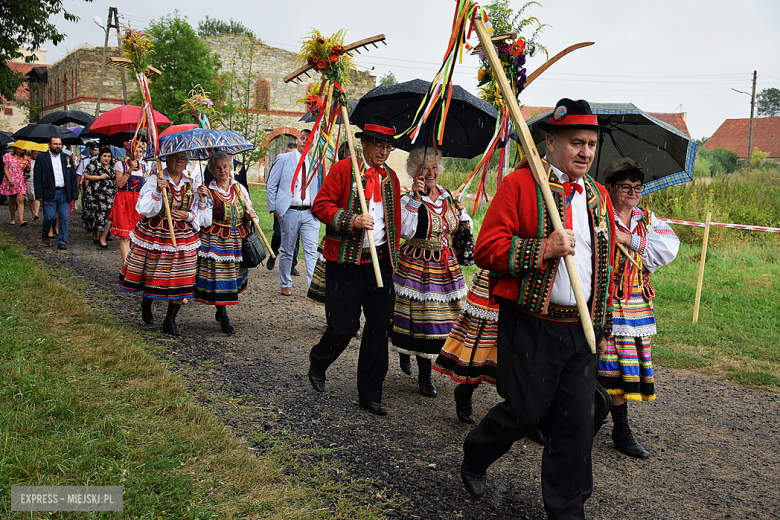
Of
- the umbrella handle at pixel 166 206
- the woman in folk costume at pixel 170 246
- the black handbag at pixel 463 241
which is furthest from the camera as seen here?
the woman in folk costume at pixel 170 246

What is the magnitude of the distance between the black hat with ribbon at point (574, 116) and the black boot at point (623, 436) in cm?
214

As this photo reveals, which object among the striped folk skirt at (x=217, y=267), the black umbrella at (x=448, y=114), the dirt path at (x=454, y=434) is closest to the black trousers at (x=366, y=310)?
the dirt path at (x=454, y=434)

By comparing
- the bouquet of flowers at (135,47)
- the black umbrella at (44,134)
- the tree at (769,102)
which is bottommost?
the black umbrella at (44,134)

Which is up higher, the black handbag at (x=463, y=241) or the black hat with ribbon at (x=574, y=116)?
the black hat with ribbon at (x=574, y=116)

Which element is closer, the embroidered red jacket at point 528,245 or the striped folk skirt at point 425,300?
the embroidered red jacket at point 528,245

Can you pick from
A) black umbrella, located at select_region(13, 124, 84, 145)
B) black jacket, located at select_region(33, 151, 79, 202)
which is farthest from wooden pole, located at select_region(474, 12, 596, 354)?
black umbrella, located at select_region(13, 124, 84, 145)

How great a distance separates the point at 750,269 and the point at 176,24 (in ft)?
80.0

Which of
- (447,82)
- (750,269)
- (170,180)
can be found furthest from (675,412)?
(750,269)

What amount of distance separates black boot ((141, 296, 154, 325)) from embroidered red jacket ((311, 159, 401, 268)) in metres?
2.81

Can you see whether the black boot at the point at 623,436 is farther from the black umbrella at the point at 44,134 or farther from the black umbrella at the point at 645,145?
the black umbrella at the point at 44,134

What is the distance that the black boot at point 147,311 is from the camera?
6559 millimetres

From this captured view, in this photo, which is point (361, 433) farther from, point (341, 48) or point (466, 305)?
point (341, 48)

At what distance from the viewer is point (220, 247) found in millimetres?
6590

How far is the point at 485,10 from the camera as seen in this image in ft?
11.0
